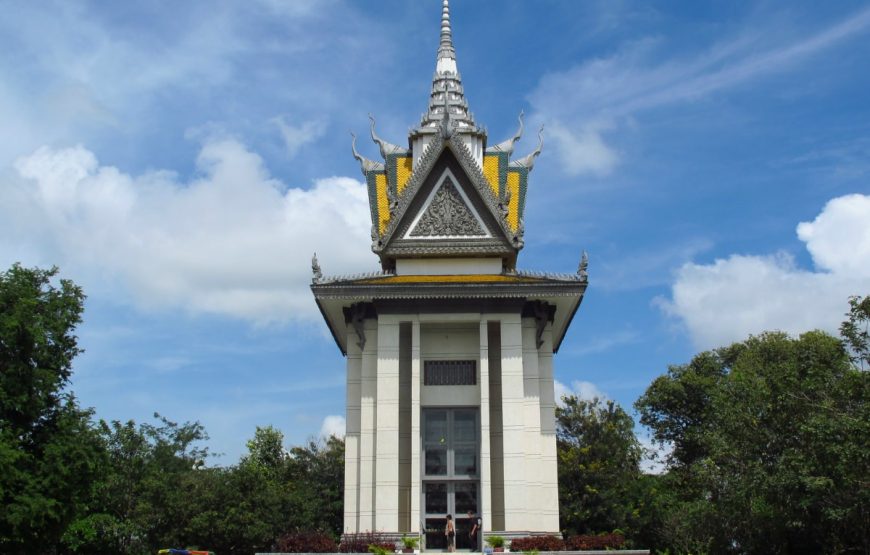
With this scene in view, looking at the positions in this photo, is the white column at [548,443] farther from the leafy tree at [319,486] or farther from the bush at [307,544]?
the leafy tree at [319,486]

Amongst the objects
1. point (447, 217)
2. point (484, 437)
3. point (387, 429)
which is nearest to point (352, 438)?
point (387, 429)

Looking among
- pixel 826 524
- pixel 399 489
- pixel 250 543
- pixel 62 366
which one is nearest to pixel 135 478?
pixel 250 543

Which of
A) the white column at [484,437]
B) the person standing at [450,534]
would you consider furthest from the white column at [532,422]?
the person standing at [450,534]

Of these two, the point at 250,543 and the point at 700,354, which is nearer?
the point at 250,543

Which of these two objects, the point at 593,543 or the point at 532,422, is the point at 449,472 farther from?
the point at 593,543

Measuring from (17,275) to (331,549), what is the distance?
48.8 ft

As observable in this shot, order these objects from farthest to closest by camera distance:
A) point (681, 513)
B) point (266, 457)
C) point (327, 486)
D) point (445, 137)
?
point (266, 457) → point (327, 486) → point (681, 513) → point (445, 137)

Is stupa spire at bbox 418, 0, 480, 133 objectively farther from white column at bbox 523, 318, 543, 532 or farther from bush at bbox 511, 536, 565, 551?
bush at bbox 511, 536, 565, 551

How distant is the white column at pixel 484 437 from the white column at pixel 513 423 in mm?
448

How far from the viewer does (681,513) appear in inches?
1556

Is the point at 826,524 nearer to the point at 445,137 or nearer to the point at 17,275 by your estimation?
the point at 445,137

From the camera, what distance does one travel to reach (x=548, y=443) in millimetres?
27469

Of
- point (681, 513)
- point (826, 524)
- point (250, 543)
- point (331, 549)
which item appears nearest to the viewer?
point (331, 549)

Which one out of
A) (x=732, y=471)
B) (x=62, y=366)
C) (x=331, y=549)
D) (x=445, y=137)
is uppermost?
(x=445, y=137)
